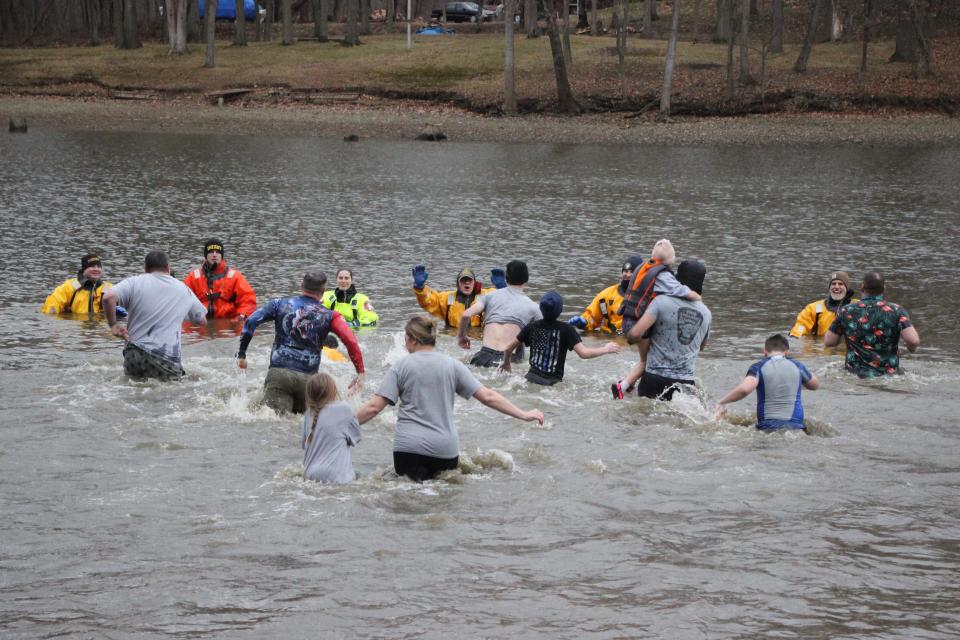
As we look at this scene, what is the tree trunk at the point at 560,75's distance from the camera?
54062mm

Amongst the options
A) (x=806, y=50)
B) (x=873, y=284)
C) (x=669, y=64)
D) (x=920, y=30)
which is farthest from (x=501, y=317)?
(x=920, y=30)

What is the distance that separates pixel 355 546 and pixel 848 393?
741 centimetres

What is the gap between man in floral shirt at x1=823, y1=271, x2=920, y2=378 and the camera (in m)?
14.1

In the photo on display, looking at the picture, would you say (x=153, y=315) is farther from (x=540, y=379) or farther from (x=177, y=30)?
(x=177, y=30)

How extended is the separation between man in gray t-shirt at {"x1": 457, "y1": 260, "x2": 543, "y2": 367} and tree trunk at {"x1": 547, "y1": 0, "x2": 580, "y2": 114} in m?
40.9

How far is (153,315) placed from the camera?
1344 centimetres

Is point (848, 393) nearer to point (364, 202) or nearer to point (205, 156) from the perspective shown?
point (364, 202)

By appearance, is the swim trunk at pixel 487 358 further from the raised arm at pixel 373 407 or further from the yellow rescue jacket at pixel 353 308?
the raised arm at pixel 373 407

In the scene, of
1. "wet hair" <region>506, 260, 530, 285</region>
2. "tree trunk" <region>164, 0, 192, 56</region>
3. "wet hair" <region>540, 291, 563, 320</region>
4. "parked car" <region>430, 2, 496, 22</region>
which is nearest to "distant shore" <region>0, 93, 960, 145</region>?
"tree trunk" <region>164, 0, 192, 56</region>

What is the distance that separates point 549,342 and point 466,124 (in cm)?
3992

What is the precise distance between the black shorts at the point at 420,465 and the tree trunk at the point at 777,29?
177 ft

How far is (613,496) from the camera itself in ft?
34.4

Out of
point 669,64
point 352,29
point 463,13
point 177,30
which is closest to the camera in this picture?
point 669,64

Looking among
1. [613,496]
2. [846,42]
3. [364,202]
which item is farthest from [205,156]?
[846,42]
